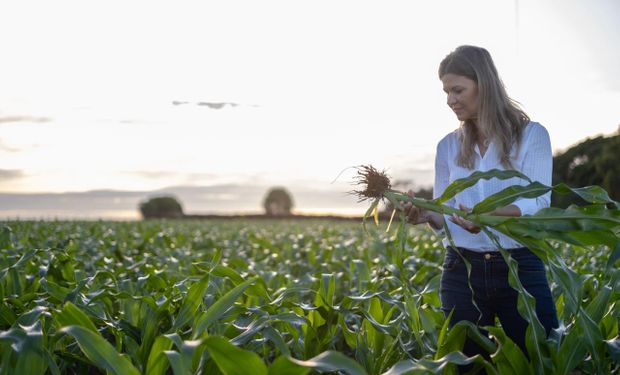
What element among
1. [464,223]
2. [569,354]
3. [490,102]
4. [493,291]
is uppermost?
[490,102]

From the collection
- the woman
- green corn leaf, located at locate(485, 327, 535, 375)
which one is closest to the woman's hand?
the woman

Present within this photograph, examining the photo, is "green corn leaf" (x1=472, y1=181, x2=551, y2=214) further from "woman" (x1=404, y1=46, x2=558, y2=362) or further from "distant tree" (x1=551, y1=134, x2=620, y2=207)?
"distant tree" (x1=551, y1=134, x2=620, y2=207)

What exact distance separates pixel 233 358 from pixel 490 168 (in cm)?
163

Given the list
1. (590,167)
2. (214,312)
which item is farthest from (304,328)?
(590,167)

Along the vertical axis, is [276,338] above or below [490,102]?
below

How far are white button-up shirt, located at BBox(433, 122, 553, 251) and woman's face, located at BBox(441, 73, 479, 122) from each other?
20 centimetres

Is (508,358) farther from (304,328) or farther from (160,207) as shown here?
(160,207)

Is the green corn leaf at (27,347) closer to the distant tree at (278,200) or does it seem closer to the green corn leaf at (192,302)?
the green corn leaf at (192,302)

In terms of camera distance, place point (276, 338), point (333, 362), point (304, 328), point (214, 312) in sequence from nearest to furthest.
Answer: point (333, 362)
point (214, 312)
point (276, 338)
point (304, 328)

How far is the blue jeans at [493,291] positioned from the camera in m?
3.06

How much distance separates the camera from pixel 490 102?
3055 millimetres

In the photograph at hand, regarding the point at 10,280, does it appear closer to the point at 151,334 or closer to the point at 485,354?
the point at 151,334

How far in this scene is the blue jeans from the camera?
3064 mm

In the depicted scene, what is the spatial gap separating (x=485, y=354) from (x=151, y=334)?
5.48 feet
